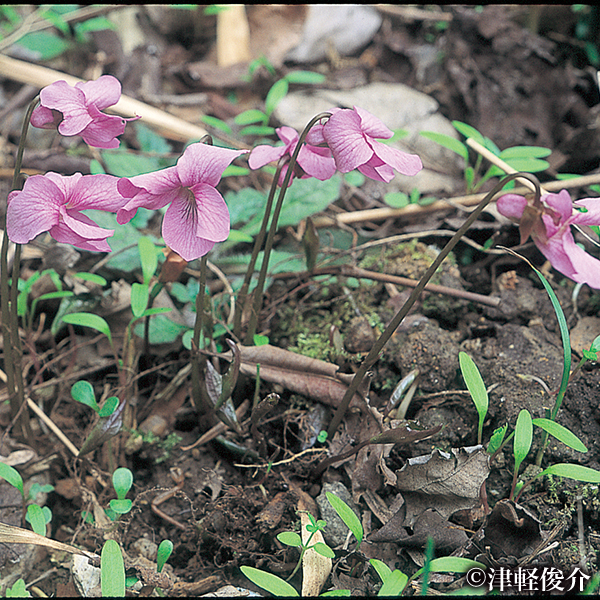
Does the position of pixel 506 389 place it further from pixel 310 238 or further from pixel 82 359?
pixel 82 359

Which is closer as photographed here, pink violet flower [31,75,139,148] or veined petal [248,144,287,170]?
pink violet flower [31,75,139,148]

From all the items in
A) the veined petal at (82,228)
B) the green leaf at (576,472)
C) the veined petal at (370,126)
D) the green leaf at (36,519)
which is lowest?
the green leaf at (36,519)

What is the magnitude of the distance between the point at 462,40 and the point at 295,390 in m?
1.95

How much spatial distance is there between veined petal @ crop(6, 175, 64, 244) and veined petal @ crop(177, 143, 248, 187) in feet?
0.89

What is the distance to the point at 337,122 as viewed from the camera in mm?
1026

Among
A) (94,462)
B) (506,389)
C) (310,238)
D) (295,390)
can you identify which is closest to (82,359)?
(94,462)

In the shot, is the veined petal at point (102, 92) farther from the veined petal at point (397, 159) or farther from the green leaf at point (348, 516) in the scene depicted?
the green leaf at point (348, 516)

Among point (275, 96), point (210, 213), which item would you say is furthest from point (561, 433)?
point (275, 96)

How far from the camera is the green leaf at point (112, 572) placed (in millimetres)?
1032

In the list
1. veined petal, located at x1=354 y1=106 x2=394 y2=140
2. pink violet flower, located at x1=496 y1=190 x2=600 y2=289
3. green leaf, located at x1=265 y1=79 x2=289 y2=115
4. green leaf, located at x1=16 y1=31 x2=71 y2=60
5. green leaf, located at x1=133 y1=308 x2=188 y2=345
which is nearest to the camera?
pink violet flower, located at x1=496 y1=190 x2=600 y2=289

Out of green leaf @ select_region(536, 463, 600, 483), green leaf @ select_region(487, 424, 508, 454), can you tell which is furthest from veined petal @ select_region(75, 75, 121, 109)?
green leaf @ select_region(536, 463, 600, 483)

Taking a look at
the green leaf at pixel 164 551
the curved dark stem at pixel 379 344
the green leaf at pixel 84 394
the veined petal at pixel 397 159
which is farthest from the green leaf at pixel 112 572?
the veined petal at pixel 397 159

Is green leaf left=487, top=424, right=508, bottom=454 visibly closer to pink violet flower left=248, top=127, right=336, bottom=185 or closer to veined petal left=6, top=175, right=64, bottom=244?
pink violet flower left=248, top=127, right=336, bottom=185

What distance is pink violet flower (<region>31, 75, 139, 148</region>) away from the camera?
1.06m
